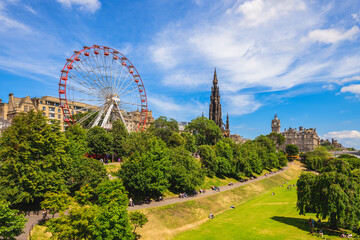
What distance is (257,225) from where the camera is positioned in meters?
37.4

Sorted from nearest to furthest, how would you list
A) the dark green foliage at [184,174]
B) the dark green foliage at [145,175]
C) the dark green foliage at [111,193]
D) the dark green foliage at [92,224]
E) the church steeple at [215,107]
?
the dark green foliage at [92,224], the dark green foliage at [111,193], the dark green foliage at [145,175], the dark green foliage at [184,174], the church steeple at [215,107]

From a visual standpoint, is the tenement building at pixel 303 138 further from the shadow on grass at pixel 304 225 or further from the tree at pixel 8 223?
the tree at pixel 8 223

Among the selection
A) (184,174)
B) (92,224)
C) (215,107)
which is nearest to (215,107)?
(215,107)

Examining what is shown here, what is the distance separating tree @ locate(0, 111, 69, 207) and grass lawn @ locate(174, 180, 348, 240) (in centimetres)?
2046

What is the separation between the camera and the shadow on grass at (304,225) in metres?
33.3

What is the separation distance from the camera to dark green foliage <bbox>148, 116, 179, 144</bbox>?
292 ft

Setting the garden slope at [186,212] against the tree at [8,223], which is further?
the garden slope at [186,212]

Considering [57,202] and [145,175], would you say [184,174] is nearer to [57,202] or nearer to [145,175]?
[145,175]

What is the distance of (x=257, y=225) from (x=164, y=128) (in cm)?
5873

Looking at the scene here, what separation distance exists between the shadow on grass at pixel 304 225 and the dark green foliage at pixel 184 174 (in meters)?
18.2

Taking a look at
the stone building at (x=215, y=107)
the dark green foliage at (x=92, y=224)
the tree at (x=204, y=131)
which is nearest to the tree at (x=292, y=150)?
the stone building at (x=215, y=107)

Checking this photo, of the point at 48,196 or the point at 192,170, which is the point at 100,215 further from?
the point at 192,170

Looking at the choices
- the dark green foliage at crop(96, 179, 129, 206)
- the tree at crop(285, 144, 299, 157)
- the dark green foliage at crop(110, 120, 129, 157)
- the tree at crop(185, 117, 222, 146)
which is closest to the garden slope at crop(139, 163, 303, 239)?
the dark green foliage at crop(96, 179, 129, 206)

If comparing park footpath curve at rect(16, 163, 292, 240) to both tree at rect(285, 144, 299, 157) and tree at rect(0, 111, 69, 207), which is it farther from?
tree at rect(285, 144, 299, 157)
